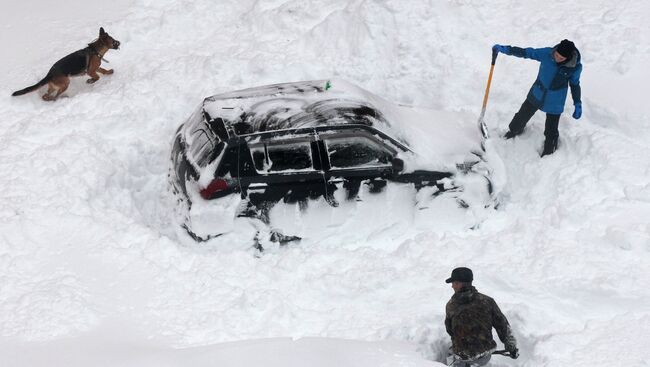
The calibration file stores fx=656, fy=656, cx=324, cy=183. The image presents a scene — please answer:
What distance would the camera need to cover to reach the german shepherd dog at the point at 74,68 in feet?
30.9

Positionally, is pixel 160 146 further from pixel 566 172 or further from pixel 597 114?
pixel 597 114

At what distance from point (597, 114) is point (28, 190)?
7.47 m

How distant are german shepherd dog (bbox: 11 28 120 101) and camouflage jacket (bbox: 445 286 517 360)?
668 centimetres

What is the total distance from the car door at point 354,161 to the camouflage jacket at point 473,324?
2.03m

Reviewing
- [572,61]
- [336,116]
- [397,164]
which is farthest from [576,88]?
[336,116]

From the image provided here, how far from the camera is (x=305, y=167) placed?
7.21 metres

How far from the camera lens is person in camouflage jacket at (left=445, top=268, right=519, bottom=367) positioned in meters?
5.54

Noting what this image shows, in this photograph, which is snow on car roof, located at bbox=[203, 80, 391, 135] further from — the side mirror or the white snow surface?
the white snow surface

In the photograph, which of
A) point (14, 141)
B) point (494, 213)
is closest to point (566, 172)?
point (494, 213)

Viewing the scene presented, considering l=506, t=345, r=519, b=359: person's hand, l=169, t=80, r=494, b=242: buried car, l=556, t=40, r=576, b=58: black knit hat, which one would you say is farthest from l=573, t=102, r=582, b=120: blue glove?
l=506, t=345, r=519, b=359: person's hand

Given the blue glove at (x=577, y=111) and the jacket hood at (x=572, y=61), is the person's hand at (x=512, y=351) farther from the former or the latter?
the jacket hood at (x=572, y=61)

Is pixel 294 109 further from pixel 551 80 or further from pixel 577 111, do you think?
pixel 577 111

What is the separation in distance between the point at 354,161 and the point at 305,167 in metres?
0.55

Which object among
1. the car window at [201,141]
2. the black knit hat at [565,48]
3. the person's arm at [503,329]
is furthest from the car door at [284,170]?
the black knit hat at [565,48]
